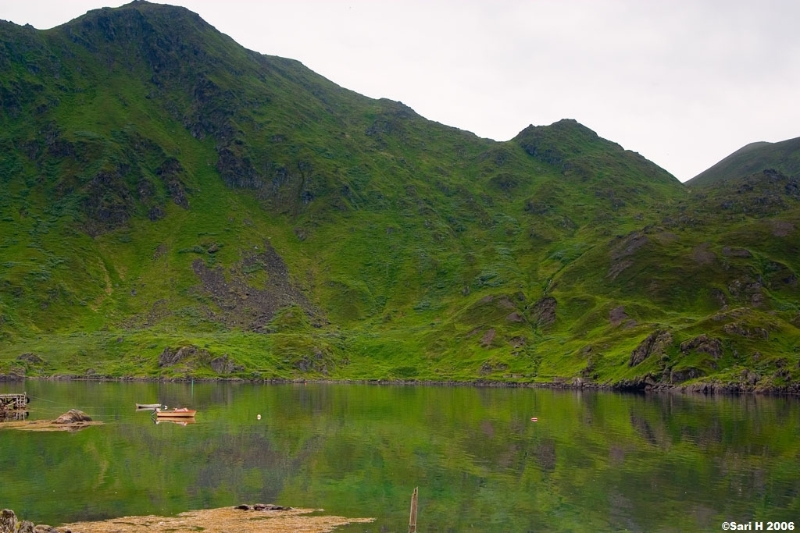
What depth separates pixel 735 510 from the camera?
54969mm

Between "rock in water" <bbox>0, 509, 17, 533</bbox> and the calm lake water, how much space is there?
13.0 meters

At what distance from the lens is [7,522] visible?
37062mm

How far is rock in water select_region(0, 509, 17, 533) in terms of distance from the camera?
3649cm

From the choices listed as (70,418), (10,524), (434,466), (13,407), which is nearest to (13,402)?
(13,407)

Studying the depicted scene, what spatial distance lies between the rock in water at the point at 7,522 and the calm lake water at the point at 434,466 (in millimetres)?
13006

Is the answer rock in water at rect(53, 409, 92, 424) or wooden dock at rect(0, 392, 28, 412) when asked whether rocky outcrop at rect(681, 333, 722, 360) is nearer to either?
rock in water at rect(53, 409, 92, 424)

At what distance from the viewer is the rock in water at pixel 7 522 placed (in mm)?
36487

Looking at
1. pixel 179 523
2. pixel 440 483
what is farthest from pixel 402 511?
pixel 179 523

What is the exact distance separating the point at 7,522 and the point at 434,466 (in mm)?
44092

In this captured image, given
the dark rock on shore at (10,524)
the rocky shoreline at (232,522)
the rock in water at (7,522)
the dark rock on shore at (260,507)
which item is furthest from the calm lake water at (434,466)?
the rock in water at (7,522)

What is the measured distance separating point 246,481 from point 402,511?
17.7 metres

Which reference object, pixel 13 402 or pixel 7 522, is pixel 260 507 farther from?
pixel 13 402

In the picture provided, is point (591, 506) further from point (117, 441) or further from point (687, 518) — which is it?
point (117, 441)

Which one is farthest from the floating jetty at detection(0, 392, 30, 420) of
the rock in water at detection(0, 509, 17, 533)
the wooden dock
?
the rock in water at detection(0, 509, 17, 533)
